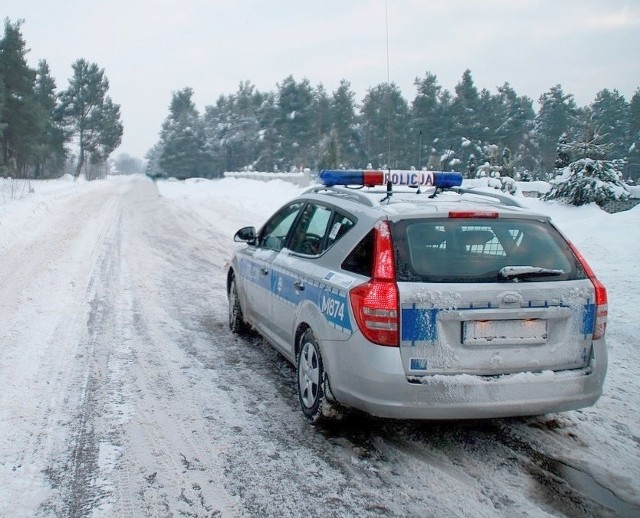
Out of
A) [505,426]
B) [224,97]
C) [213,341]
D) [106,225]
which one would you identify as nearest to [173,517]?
[505,426]

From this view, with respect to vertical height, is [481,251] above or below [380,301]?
above

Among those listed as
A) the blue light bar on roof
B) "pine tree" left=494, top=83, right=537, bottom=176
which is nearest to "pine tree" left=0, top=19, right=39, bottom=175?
"pine tree" left=494, top=83, right=537, bottom=176

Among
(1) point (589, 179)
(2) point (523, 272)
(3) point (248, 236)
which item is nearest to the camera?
(2) point (523, 272)

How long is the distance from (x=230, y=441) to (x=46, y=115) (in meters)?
60.2

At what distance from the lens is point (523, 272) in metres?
3.68

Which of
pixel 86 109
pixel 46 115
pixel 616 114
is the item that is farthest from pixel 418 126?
pixel 86 109

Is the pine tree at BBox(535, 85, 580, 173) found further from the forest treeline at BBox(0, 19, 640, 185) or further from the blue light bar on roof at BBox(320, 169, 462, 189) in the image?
the blue light bar on roof at BBox(320, 169, 462, 189)

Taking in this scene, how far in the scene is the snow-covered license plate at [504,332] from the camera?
357 centimetres

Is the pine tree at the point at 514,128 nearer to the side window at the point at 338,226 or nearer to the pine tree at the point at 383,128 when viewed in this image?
the pine tree at the point at 383,128

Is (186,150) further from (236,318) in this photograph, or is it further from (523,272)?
(523,272)

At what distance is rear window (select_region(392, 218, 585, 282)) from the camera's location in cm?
366

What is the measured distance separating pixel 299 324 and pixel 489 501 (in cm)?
179

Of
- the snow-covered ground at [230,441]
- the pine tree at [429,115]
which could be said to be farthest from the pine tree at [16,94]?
the snow-covered ground at [230,441]

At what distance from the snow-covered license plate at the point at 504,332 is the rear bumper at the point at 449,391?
0.66 ft
